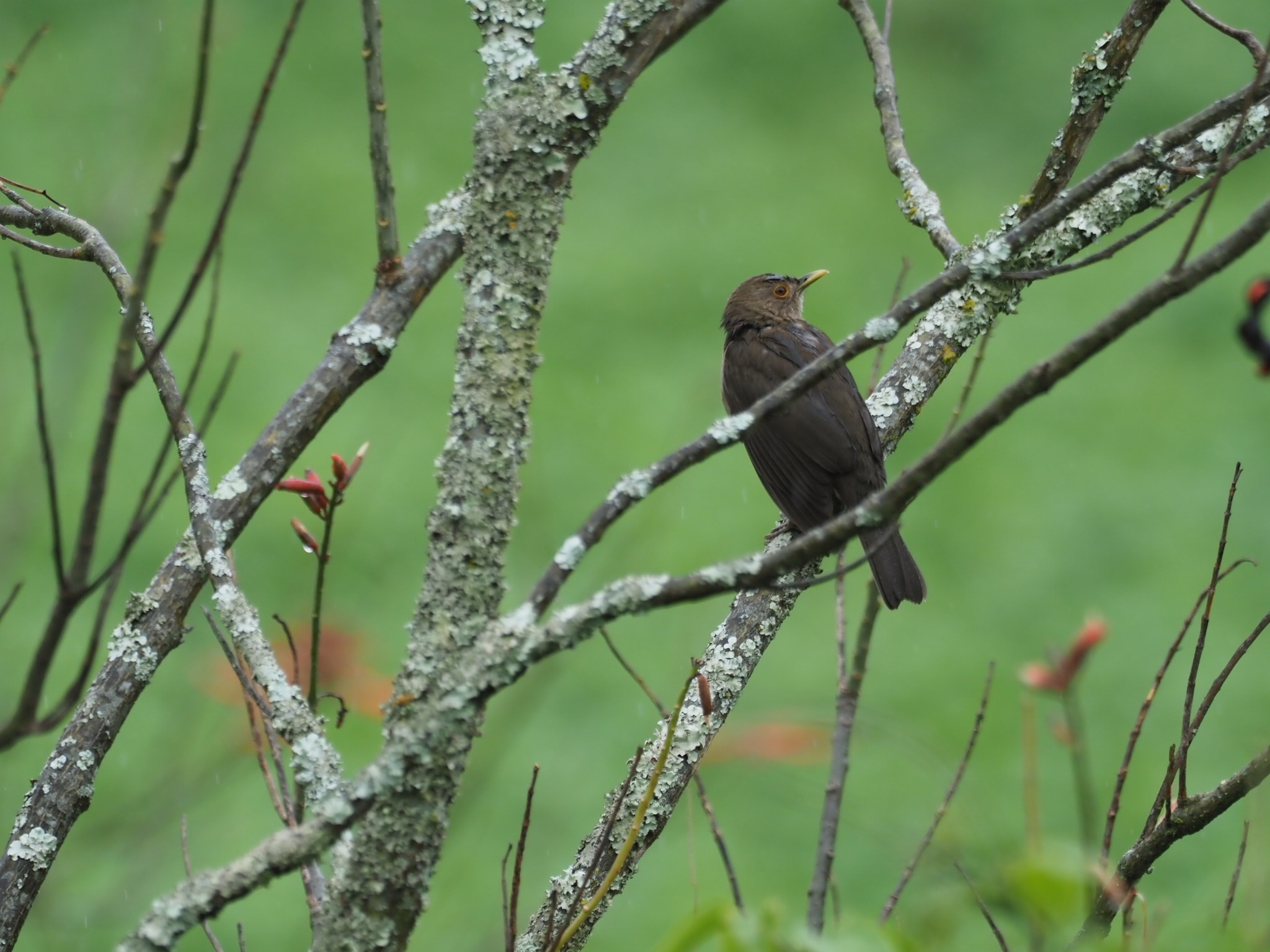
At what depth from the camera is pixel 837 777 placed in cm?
113

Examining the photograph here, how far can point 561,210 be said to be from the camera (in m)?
1.33

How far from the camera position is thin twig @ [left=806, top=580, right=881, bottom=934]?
0.99 metres

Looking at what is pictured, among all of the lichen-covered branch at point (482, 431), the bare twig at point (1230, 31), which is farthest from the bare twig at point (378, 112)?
the bare twig at point (1230, 31)

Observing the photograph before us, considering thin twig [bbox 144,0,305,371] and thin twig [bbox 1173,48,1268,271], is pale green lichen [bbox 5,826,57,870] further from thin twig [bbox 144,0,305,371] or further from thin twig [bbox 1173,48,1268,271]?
thin twig [bbox 1173,48,1268,271]

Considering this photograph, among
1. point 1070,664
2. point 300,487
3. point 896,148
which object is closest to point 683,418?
point 896,148

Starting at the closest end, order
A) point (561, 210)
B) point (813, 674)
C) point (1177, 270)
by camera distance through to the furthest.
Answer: point (1177, 270) < point (561, 210) < point (813, 674)

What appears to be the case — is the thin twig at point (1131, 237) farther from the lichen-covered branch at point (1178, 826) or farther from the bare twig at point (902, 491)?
the lichen-covered branch at point (1178, 826)

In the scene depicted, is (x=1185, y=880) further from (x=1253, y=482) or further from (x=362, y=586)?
(x=362, y=586)

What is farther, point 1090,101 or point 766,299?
point 766,299

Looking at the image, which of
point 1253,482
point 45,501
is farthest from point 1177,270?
point 1253,482

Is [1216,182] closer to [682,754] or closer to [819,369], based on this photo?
[819,369]

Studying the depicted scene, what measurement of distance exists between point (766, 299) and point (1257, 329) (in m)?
3.28

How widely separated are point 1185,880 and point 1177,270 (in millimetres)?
3991

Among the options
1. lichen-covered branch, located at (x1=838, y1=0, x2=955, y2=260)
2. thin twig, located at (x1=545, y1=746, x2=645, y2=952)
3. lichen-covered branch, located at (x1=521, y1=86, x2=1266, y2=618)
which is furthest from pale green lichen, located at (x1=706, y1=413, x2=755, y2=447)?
lichen-covered branch, located at (x1=838, y1=0, x2=955, y2=260)
